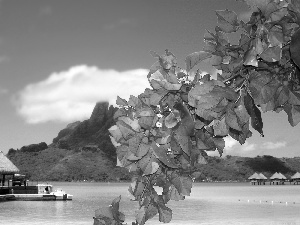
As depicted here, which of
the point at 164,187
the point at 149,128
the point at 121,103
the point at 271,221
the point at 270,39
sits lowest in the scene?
the point at 271,221

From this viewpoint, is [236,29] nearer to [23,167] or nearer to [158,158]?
[158,158]

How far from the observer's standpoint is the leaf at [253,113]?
1.34 meters

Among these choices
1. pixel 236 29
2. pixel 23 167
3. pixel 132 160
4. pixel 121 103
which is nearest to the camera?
pixel 236 29

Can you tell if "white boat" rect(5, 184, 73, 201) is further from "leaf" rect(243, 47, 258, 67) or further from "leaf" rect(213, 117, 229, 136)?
"leaf" rect(243, 47, 258, 67)

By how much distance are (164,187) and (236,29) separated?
600 millimetres

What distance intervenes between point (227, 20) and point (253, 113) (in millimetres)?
288

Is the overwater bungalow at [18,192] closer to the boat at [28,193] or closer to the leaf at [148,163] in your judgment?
the boat at [28,193]

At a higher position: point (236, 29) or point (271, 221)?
point (236, 29)

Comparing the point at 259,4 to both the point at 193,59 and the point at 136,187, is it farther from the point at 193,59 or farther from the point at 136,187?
the point at 136,187

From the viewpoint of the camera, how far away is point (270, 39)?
124 centimetres

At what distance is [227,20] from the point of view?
1.37 meters

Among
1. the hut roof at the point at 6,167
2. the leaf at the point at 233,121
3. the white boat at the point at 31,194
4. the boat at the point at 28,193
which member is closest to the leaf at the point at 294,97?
the leaf at the point at 233,121

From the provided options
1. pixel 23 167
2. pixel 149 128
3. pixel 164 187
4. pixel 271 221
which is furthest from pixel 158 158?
pixel 23 167

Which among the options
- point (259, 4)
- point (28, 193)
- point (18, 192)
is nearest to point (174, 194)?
point (259, 4)
